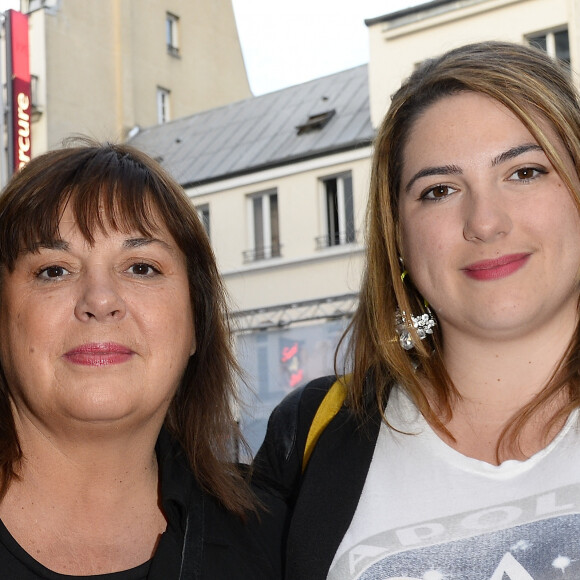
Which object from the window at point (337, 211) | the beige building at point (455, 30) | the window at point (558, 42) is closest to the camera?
the beige building at point (455, 30)

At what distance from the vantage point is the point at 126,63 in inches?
963

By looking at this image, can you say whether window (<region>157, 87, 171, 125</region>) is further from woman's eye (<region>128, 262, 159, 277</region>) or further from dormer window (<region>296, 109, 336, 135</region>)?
woman's eye (<region>128, 262, 159, 277</region>)

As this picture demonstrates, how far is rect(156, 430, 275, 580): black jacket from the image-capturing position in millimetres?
2523

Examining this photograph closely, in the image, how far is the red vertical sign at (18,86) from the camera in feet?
55.7

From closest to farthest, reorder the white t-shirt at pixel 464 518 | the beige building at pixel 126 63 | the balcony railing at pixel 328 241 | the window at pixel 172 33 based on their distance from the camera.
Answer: the white t-shirt at pixel 464 518 → the balcony railing at pixel 328 241 → the beige building at pixel 126 63 → the window at pixel 172 33

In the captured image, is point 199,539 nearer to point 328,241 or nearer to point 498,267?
point 498,267

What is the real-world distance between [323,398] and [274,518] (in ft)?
1.35

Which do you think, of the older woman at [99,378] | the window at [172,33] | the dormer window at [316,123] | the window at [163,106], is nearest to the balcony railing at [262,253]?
the dormer window at [316,123]

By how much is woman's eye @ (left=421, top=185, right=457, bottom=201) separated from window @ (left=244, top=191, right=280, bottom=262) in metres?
16.4

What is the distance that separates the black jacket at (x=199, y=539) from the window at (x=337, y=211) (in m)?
14.9

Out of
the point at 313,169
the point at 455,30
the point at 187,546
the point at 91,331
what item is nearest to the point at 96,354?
the point at 91,331

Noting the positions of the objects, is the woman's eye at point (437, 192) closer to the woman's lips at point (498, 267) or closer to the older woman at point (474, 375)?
the older woman at point (474, 375)

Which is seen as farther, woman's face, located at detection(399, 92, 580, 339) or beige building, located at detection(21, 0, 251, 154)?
beige building, located at detection(21, 0, 251, 154)

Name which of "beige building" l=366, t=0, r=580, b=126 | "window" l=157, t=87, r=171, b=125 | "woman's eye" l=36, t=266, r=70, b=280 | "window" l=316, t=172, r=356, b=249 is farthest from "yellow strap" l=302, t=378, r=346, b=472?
"window" l=157, t=87, r=171, b=125
